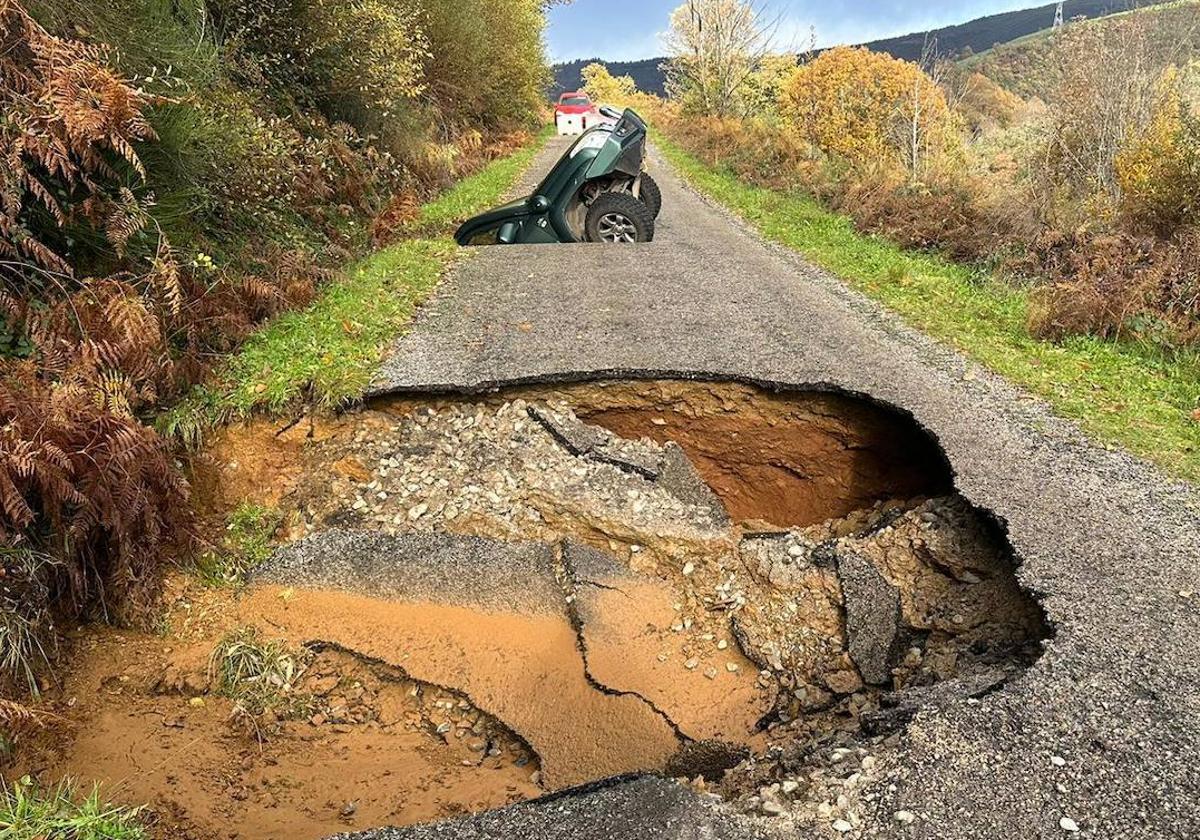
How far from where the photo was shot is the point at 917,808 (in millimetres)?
2281

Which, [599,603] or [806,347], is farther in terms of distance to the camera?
[806,347]

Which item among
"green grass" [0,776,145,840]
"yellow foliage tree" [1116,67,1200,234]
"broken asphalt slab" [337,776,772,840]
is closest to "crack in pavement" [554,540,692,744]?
"broken asphalt slab" [337,776,772,840]

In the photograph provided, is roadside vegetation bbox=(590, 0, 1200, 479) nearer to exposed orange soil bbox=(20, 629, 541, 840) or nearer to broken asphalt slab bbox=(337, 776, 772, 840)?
broken asphalt slab bbox=(337, 776, 772, 840)

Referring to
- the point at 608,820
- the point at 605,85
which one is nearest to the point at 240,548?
the point at 608,820

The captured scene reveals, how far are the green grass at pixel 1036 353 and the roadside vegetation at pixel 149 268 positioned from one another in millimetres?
4755

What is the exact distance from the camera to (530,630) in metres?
3.95

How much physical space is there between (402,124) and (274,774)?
11281 mm

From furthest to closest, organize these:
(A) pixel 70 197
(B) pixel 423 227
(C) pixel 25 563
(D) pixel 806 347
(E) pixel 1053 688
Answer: (B) pixel 423 227, (D) pixel 806 347, (A) pixel 70 197, (C) pixel 25 563, (E) pixel 1053 688

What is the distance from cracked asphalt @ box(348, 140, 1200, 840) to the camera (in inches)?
90.4

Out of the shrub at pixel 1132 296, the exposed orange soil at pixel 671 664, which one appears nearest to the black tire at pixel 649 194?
the shrub at pixel 1132 296

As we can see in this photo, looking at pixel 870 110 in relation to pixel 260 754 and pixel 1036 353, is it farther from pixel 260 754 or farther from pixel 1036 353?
pixel 260 754

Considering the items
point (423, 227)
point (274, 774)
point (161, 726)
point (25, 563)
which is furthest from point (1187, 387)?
point (423, 227)

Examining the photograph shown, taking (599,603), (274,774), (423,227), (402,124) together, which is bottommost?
(274,774)

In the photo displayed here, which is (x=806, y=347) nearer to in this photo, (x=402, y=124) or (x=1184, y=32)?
(x=1184, y=32)
